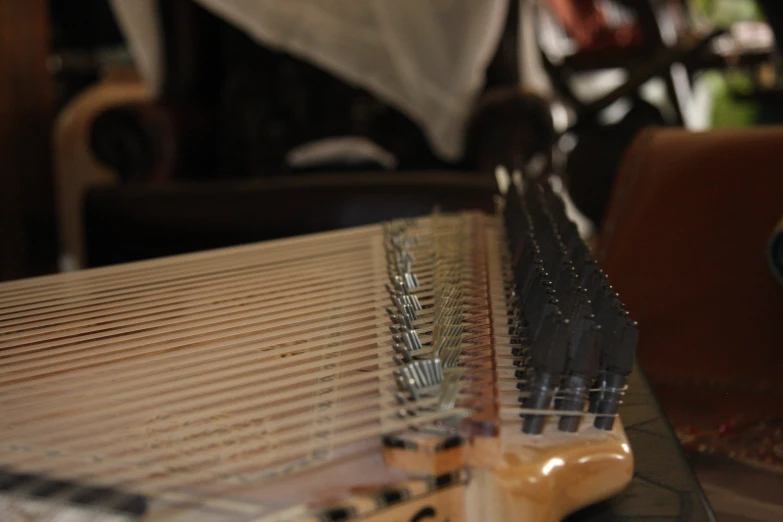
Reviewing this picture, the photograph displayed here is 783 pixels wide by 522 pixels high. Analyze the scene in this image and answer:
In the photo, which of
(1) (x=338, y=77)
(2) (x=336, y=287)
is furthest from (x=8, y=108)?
(2) (x=336, y=287)

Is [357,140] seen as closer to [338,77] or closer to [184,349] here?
[338,77]

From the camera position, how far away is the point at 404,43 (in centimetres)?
312

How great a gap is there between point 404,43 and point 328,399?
8.86 ft

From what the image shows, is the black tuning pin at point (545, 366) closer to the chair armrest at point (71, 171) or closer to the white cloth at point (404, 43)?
the white cloth at point (404, 43)

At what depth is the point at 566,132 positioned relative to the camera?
433 cm

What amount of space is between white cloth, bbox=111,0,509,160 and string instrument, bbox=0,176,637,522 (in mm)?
2217

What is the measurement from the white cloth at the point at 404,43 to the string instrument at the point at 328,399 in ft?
7.28

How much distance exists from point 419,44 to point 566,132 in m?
1.46

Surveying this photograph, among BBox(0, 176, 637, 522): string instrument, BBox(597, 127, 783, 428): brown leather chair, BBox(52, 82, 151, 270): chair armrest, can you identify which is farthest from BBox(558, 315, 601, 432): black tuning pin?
BBox(52, 82, 151, 270): chair armrest

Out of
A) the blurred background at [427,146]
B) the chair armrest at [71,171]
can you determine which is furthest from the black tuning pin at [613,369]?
the chair armrest at [71,171]

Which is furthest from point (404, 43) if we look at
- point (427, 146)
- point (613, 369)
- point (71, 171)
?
point (613, 369)

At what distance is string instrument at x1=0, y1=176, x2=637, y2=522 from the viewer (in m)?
0.47

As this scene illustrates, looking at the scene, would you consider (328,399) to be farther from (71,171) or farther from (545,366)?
(71,171)

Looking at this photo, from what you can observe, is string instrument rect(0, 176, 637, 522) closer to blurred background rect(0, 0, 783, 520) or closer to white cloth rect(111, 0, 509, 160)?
blurred background rect(0, 0, 783, 520)
